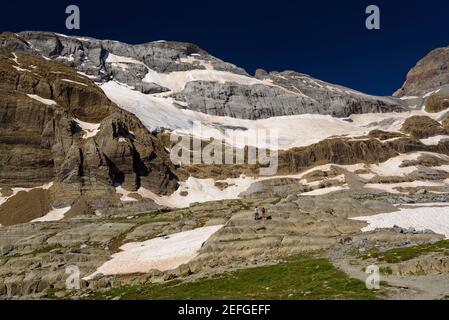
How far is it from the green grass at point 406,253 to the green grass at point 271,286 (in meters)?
4.48

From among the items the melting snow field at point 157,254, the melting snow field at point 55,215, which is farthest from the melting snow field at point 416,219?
the melting snow field at point 55,215

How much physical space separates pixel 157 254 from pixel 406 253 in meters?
33.1

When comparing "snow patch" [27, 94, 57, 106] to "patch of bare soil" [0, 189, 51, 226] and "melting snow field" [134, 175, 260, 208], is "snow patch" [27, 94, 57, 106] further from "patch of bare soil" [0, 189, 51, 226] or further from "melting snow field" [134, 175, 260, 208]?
"melting snow field" [134, 175, 260, 208]

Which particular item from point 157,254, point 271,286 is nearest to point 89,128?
point 157,254

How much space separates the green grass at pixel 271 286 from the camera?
1198 inches

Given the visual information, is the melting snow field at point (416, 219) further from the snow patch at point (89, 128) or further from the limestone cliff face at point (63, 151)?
the snow patch at point (89, 128)

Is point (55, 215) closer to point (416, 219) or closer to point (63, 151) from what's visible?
point (63, 151)

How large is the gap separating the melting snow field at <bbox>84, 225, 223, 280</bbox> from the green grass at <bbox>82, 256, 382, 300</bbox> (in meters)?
11.9

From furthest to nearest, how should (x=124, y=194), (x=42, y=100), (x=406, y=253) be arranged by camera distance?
(x=42, y=100) → (x=124, y=194) → (x=406, y=253)

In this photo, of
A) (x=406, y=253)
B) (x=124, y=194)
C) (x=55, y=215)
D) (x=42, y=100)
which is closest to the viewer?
(x=406, y=253)

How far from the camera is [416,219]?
207ft

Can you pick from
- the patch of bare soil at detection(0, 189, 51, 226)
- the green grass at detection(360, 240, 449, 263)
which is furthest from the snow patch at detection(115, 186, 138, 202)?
the green grass at detection(360, 240, 449, 263)
